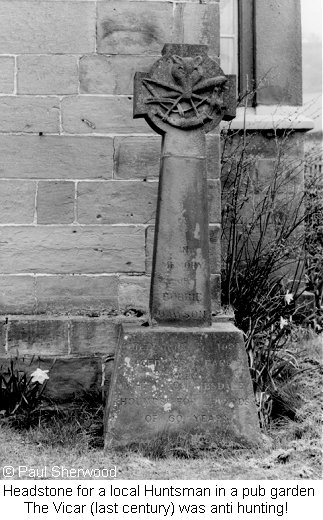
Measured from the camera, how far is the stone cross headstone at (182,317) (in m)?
3.38

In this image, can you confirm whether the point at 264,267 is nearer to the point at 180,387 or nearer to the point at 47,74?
the point at 180,387

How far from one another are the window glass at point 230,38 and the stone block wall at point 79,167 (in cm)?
197

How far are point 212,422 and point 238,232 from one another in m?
2.31

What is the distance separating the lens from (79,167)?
4238 mm

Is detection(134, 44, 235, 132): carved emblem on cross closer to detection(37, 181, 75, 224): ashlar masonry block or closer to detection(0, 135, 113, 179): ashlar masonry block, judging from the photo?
detection(0, 135, 113, 179): ashlar masonry block

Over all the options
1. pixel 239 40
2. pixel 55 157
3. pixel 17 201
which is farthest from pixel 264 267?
pixel 239 40

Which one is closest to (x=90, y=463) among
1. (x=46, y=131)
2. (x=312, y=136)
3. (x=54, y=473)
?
(x=54, y=473)

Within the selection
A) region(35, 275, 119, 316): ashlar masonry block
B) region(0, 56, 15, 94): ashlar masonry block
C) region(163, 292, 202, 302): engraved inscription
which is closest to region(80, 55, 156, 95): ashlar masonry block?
region(0, 56, 15, 94): ashlar masonry block

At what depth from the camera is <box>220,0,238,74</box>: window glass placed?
619cm

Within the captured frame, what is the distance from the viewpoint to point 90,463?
3.23m

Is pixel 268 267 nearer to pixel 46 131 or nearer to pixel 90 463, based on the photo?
pixel 46 131

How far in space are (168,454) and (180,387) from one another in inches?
14.1

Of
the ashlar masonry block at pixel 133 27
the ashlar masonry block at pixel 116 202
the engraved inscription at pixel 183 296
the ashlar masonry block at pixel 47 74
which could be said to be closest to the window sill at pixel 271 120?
the ashlar masonry block at pixel 133 27

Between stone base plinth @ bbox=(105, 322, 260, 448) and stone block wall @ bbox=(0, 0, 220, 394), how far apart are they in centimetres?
81
